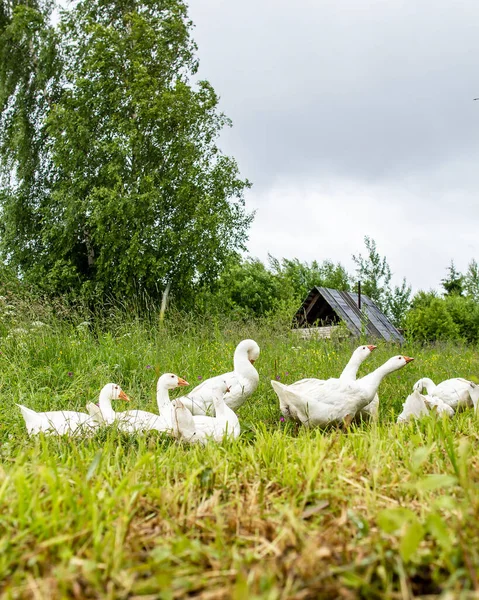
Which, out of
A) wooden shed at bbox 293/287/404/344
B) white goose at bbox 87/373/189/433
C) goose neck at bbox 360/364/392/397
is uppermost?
wooden shed at bbox 293/287/404/344

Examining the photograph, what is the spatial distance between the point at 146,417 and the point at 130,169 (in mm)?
18839

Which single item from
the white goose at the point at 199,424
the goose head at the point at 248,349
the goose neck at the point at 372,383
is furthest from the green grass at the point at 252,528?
the goose head at the point at 248,349

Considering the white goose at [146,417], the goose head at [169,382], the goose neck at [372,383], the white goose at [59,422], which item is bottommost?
the white goose at [59,422]

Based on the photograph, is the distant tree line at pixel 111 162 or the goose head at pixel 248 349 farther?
the distant tree line at pixel 111 162

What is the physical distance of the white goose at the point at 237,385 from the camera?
507 centimetres

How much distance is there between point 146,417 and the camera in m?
4.25

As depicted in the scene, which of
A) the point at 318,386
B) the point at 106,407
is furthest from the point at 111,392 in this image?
the point at 318,386

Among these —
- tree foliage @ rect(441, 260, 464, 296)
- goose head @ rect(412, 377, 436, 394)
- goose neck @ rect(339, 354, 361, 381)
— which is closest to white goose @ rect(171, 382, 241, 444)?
goose neck @ rect(339, 354, 361, 381)

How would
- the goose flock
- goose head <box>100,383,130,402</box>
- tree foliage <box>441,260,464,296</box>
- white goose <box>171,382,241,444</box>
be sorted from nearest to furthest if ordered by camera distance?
white goose <box>171,382,241,444</box> < the goose flock < goose head <box>100,383,130,402</box> < tree foliage <box>441,260,464,296</box>

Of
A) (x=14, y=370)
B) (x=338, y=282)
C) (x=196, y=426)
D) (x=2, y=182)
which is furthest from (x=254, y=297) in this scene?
(x=196, y=426)

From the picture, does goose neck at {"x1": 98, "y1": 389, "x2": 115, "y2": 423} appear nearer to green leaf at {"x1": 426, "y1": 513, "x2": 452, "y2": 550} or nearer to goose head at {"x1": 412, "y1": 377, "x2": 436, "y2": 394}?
goose head at {"x1": 412, "y1": 377, "x2": 436, "y2": 394}

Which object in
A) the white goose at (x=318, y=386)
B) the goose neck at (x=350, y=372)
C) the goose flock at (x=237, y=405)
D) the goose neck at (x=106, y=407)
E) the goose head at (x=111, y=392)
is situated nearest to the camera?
the goose flock at (x=237, y=405)

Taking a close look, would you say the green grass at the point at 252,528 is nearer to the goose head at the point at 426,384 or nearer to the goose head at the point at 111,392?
the goose head at the point at 111,392

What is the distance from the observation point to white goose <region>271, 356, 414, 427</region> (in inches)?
179
